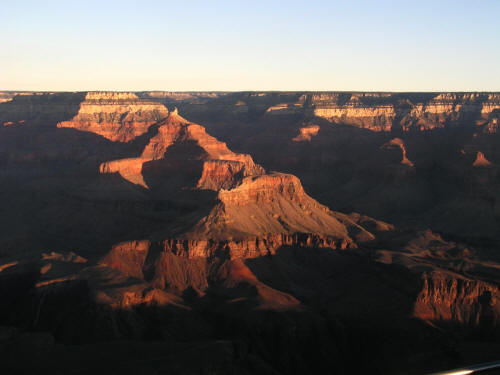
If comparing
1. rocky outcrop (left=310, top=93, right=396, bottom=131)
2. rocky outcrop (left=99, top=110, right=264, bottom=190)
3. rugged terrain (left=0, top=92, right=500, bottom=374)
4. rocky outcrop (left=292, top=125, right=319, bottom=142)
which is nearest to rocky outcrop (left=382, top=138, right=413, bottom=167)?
rugged terrain (left=0, top=92, right=500, bottom=374)

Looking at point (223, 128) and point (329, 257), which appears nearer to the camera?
point (329, 257)

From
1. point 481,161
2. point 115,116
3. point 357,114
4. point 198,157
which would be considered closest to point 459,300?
point 198,157

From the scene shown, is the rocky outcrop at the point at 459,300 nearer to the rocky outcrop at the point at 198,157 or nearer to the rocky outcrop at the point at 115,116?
the rocky outcrop at the point at 198,157

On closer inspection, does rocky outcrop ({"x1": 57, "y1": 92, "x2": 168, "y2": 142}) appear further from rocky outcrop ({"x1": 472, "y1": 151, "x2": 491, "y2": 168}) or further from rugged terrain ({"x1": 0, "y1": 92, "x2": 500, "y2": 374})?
rocky outcrop ({"x1": 472, "y1": 151, "x2": 491, "y2": 168})

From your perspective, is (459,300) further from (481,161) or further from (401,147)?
(401,147)

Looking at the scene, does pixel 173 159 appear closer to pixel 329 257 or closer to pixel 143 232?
pixel 143 232

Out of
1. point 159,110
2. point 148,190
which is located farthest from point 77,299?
point 159,110

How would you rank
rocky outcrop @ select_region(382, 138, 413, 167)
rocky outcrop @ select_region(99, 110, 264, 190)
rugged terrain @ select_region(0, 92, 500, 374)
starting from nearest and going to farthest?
1. rugged terrain @ select_region(0, 92, 500, 374)
2. rocky outcrop @ select_region(99, 110, 264, 190)
3. rocky outcrop @ select_region(382, 138, 413, 167)
